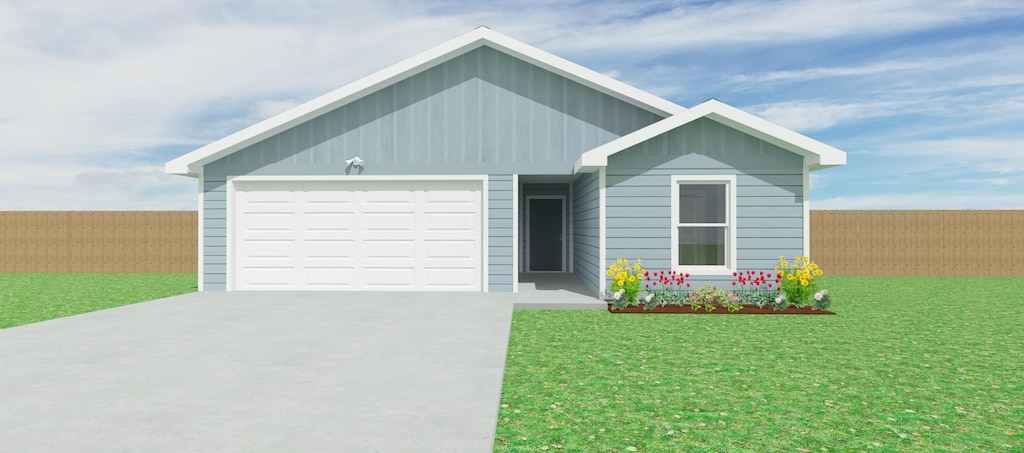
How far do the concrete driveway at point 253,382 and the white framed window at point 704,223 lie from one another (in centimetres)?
405

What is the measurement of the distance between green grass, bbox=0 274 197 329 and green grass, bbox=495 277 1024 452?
746 centimetres

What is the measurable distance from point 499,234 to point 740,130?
485cm

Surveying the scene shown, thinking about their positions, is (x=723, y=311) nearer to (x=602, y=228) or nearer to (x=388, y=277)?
(x=602, y=228)

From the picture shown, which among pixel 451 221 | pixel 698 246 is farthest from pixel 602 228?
pixel 698 246

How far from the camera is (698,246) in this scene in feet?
72.0

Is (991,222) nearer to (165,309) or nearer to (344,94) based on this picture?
(344,94)

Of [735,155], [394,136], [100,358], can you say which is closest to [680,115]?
[735,155]

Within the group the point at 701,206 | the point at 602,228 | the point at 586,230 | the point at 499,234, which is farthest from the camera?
the point at 701,206

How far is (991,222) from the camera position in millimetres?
17656

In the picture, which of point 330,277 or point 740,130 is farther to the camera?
point 330,277

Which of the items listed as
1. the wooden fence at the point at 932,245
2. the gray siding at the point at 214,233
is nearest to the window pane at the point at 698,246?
the wooden fence at the point at 932,245

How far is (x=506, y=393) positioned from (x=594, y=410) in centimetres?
76

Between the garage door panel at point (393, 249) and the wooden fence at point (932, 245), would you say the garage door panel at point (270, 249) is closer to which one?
the garage door panel at point (393, 249)

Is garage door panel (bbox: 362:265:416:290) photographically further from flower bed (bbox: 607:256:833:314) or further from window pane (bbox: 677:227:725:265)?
window pane (bbox: 677:227:725:265)
